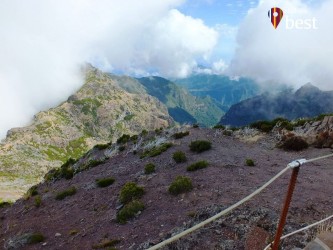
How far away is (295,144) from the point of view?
3716cm

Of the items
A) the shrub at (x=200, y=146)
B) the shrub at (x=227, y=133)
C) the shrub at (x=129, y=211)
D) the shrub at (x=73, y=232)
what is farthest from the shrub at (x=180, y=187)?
the shrub at (x=227, y=133)

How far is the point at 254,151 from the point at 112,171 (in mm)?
14879

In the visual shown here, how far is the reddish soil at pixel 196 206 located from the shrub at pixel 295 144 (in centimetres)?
88

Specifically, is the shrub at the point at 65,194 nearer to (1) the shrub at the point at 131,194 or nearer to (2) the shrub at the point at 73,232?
(1) the shrub at the point at 131,194

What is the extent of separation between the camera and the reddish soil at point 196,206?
1664 cm

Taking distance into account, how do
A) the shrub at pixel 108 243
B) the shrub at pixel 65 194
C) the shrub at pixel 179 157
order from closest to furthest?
1. the shrub at pixel 108 243
2. the shrub at pixel 179 157
3. the shrub at pixel 65 194

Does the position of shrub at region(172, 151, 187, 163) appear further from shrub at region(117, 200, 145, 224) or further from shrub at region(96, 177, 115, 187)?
shrub at region(117, 200, 145, 224)

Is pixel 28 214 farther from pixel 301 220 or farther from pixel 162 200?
pixel 301 220

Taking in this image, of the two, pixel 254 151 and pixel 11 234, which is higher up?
pixel 254 151

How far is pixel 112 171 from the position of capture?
40.4 meters

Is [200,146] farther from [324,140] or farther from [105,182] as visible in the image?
[324,140]

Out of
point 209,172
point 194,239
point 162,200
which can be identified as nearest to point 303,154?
point 209,172

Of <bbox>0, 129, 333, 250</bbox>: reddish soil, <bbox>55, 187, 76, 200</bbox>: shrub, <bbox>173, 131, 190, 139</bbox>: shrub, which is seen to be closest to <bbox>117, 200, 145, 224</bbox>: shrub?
<bbox>0, 129, 333, 250</bbox>: reddish soil

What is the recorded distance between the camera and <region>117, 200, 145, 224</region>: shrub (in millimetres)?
23219
